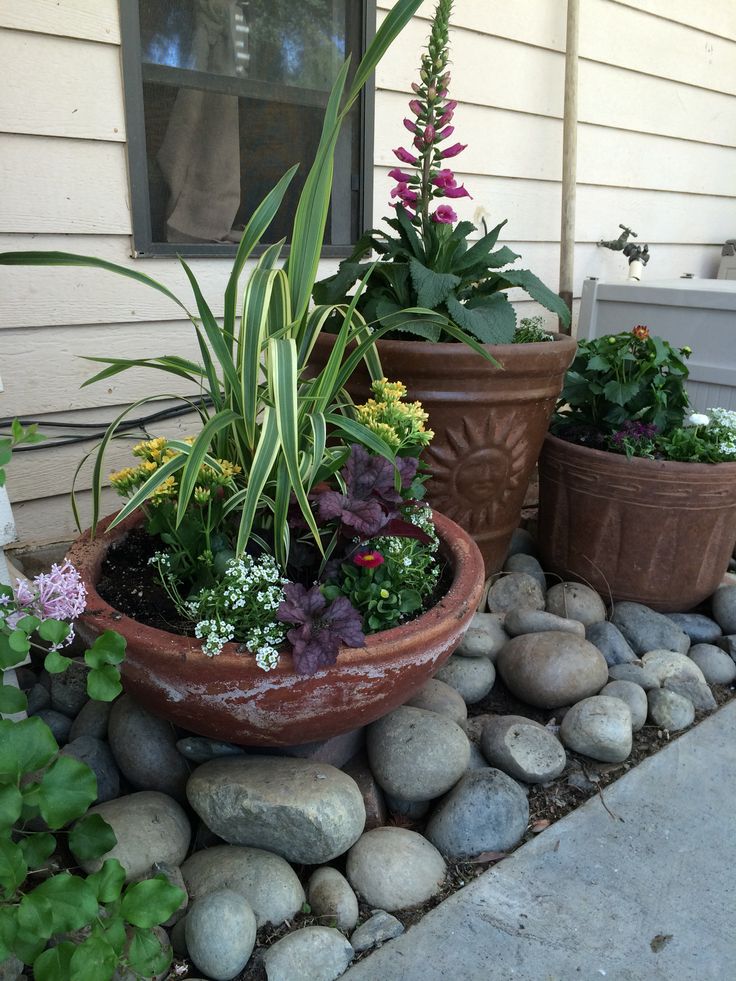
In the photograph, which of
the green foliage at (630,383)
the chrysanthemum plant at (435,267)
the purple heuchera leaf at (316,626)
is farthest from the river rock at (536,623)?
the purple heuchera leaf at (316,626)

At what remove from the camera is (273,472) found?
133 cm

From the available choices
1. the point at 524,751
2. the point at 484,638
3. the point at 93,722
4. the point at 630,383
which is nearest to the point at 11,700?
the point at 93,722

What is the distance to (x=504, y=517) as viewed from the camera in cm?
193

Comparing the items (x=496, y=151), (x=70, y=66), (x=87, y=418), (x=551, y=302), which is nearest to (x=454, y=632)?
(x=551, y=302)

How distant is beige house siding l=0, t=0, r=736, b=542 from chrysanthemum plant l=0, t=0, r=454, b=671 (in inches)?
26.2

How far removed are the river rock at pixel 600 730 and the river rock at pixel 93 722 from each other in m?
0.88

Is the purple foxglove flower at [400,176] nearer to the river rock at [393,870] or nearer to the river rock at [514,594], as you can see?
the river rock at [514,594]

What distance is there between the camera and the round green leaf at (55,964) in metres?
0.84

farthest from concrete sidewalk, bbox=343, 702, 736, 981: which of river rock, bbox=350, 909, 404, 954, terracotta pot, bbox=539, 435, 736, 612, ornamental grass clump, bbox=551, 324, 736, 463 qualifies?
ornamental grass clump, bbox=551, 324, 736, 463

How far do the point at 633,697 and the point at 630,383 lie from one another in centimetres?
82

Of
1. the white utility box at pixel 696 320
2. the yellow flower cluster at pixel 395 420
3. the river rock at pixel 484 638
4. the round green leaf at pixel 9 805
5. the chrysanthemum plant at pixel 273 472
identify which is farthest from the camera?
the white utility box at pixel 696 320

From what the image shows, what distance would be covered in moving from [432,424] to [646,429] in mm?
590

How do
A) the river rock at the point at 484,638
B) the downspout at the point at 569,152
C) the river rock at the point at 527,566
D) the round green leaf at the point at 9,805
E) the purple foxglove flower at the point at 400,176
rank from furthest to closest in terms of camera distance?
the downspout at the point at 569,152
the river rock at the point at 527,566
the purple foxglove flower at the point at 400,176
the river rock at the point at 484,638
the round green leaf at the point at 9,805

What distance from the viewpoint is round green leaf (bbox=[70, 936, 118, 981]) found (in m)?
0.84
